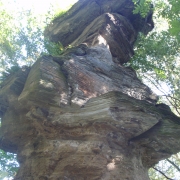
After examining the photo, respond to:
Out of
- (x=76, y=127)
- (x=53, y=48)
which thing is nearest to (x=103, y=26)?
(x=53, y=48)

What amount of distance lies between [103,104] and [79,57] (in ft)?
7.59

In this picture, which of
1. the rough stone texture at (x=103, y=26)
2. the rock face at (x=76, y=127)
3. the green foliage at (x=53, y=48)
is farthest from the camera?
the green foliage at (x=53, y=48)

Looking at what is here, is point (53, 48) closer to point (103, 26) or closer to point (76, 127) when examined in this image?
point (103, 26)

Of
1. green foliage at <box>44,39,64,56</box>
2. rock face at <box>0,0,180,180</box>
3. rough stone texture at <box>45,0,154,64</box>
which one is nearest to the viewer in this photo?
rock face at <box>0,0,180,180</box>

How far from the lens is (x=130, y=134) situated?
487cm

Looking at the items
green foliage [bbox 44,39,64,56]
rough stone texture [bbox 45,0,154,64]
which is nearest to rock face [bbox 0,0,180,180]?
rough stone texture [bbox 45,0,154,64]

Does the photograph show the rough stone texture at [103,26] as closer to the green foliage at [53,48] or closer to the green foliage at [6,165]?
the green foliage at [53,48]

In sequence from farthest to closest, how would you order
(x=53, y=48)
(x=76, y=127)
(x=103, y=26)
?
(x=53, y=48) < (x=103, y=26) < (x=76, y=127)

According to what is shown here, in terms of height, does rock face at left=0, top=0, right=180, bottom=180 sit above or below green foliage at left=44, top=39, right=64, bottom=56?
below

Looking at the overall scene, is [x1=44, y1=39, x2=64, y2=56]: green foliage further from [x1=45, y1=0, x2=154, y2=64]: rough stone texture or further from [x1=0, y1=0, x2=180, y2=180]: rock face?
[x1=0, y1=0, x2=180, y2=180]: rock face

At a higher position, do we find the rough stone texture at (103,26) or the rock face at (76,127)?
the rough stone texture at (103,26)

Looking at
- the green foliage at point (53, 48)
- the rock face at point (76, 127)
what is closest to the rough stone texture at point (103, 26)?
the green foliage at point (53, 48)

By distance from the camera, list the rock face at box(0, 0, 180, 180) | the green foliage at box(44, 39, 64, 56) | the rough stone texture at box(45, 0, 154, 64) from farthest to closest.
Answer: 1. the green foliage at box(44, 39, 64, 56)
2. the rough stone texture at box(45, 0, 154, 64)
3. the rock face at box(0, 0, 180, 180)

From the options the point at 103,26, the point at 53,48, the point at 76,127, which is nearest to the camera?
the point at 76,127
